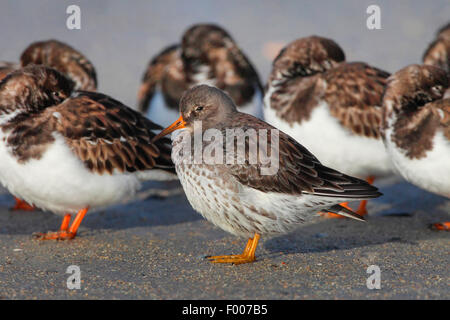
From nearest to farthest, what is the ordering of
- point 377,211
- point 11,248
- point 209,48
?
point 11,248, point 377,211, point 209,48

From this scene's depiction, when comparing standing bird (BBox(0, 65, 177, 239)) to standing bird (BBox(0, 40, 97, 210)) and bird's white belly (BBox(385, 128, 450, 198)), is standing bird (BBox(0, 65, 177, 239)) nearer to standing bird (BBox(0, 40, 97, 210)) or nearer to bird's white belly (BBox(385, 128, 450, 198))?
standing bird (BBox(0, 40, 97, 210))

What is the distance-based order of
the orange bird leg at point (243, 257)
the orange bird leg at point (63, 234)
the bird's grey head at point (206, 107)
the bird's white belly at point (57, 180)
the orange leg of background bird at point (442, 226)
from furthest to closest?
the orange leg of background bird at point (442, 226) < the orange bird leg at point (63, 234) < the bird's white belly at point (57, 180) < the bird's grey head at point (206, 107) < the orange bird leg at point (243, 257)

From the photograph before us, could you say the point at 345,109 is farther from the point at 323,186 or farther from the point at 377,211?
the point at 323,186

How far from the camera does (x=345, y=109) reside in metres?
7.10

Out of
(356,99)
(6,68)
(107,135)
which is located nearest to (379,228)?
(356,99)

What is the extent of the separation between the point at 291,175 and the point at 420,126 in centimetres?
176

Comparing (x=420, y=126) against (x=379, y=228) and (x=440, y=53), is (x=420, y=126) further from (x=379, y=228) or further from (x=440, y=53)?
(x=440, y=53)

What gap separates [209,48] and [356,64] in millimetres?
2699

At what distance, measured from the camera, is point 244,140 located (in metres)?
5.12

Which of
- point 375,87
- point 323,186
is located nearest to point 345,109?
point 375,87

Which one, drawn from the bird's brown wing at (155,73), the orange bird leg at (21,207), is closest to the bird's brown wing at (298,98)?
the bird's brown wing at (155,73)

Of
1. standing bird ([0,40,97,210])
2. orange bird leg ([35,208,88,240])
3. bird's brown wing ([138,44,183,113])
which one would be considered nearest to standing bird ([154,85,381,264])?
orange bird leg ([35,208,88,240])

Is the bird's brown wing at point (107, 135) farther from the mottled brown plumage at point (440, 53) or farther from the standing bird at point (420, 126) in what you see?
the mottled brown plumage at point (440, 53)

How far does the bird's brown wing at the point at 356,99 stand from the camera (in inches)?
279
